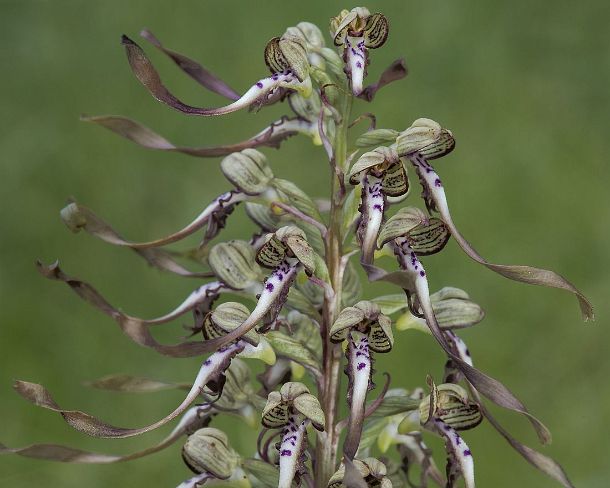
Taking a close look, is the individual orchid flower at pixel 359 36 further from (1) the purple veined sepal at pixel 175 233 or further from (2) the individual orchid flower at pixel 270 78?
(1) the purple veined sepal at pixel 175 233

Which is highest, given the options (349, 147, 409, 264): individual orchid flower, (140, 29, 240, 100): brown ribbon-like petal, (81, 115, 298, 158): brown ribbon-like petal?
(140, 29, 240, 100): brown ribbon-like petal

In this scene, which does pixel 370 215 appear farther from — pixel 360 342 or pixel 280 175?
pixel 280 175

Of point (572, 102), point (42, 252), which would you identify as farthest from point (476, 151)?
point (42, 252)

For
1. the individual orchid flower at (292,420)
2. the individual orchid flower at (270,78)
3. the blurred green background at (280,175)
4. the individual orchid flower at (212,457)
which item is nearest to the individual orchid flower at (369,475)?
the individual orchid flower at (292,420)

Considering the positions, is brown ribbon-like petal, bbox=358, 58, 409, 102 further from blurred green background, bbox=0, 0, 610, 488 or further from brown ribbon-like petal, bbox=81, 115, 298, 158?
blurred green background, bbox=0, 0, 610, 488

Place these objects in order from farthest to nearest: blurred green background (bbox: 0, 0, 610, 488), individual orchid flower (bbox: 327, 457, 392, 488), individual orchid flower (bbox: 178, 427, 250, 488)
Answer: blurred green background (bbox: 0, 0, 610, 488)
individual orchid flower (bbox: 178, 427, 250, 488)
individual orchid flower (bbox: 327, 457, 392, 488)

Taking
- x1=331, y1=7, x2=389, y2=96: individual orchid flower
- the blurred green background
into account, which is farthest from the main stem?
the blurred green background
